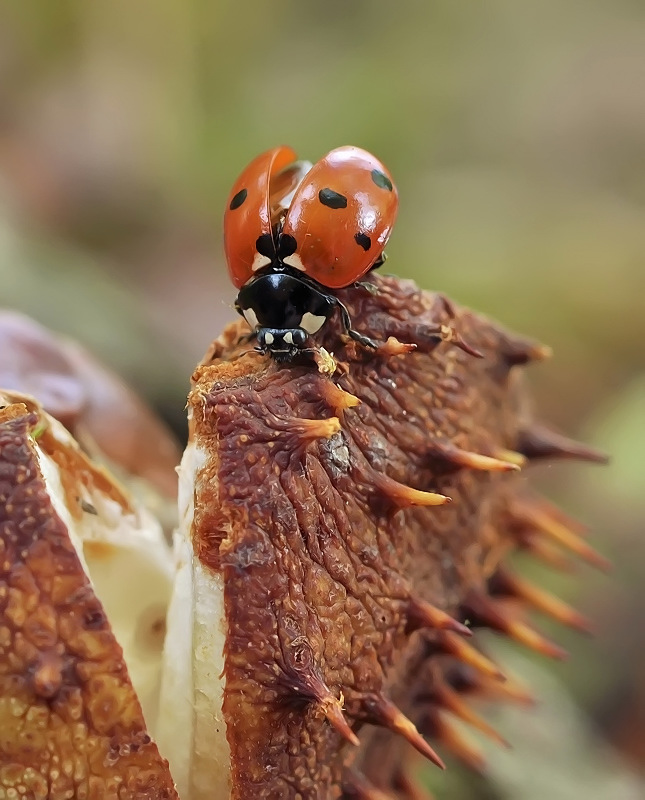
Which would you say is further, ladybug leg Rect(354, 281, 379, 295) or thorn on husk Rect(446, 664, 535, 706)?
thorn on husk Rect(446, 664, 535, 706)

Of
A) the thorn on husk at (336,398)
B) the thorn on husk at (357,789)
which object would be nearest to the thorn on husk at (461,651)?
the thorn on husk at (357,789)

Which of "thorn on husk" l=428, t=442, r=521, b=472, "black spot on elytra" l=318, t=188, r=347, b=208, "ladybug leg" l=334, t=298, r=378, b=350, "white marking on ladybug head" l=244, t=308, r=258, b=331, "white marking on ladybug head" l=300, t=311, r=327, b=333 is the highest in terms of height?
"black spot on elytra" l=318, t=188, r=347, b=208

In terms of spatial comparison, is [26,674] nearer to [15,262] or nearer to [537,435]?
[537,435]

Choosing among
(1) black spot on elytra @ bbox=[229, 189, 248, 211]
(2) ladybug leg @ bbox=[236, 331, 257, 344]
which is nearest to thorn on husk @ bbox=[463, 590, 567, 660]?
(2) ladybug leg @ bbox=[236, 331, 257, 344]

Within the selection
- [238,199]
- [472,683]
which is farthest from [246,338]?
[472,683]

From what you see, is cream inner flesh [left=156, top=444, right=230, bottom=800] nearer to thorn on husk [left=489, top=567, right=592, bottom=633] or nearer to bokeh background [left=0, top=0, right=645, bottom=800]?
thorn on husk [left=489, top=567, right=592, bottom=633]

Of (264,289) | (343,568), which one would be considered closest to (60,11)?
(264,289)
